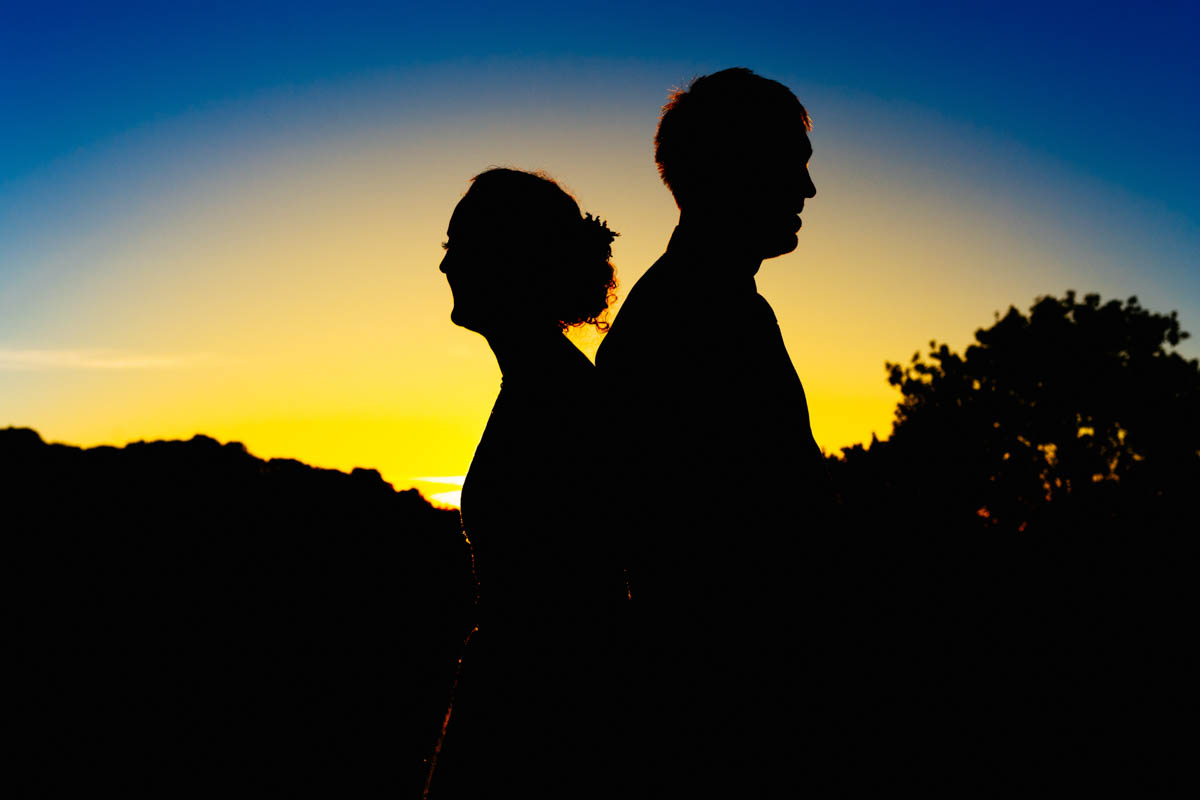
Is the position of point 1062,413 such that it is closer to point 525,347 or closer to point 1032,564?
A: point 1032,564

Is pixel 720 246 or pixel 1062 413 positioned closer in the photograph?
pixel 720 246

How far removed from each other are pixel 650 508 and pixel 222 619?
17.3m

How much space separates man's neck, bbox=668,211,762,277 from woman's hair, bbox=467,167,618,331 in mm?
356

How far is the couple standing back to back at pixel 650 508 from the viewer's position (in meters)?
1.47

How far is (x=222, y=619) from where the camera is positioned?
15555mm

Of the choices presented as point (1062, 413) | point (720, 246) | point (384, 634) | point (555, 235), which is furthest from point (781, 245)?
point (1062, 413)

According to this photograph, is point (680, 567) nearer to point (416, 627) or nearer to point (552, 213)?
point (552, 213)

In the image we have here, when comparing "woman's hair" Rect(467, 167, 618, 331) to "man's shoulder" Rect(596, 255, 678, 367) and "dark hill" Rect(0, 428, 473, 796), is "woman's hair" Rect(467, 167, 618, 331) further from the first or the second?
"dark hill" Rect(0, 428, 473, 796)

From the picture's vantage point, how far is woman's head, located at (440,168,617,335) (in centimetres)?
187

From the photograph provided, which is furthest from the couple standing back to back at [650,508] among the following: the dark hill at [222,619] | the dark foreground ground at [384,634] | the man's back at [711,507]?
the dark hill at [222,619]

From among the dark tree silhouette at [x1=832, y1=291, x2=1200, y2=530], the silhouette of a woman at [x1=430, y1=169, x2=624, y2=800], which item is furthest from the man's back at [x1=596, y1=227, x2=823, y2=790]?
the dark tree silhouette at [x1=832, y1=291, x2=1200, y2=530]

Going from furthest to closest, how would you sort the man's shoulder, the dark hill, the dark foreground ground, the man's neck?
the dark hill
the dark foreground ground
the man's neck
the man's shoulder

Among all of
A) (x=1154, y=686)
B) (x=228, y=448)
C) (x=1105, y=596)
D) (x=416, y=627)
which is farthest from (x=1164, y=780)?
(x=228, y=448)

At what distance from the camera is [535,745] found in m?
1.60
